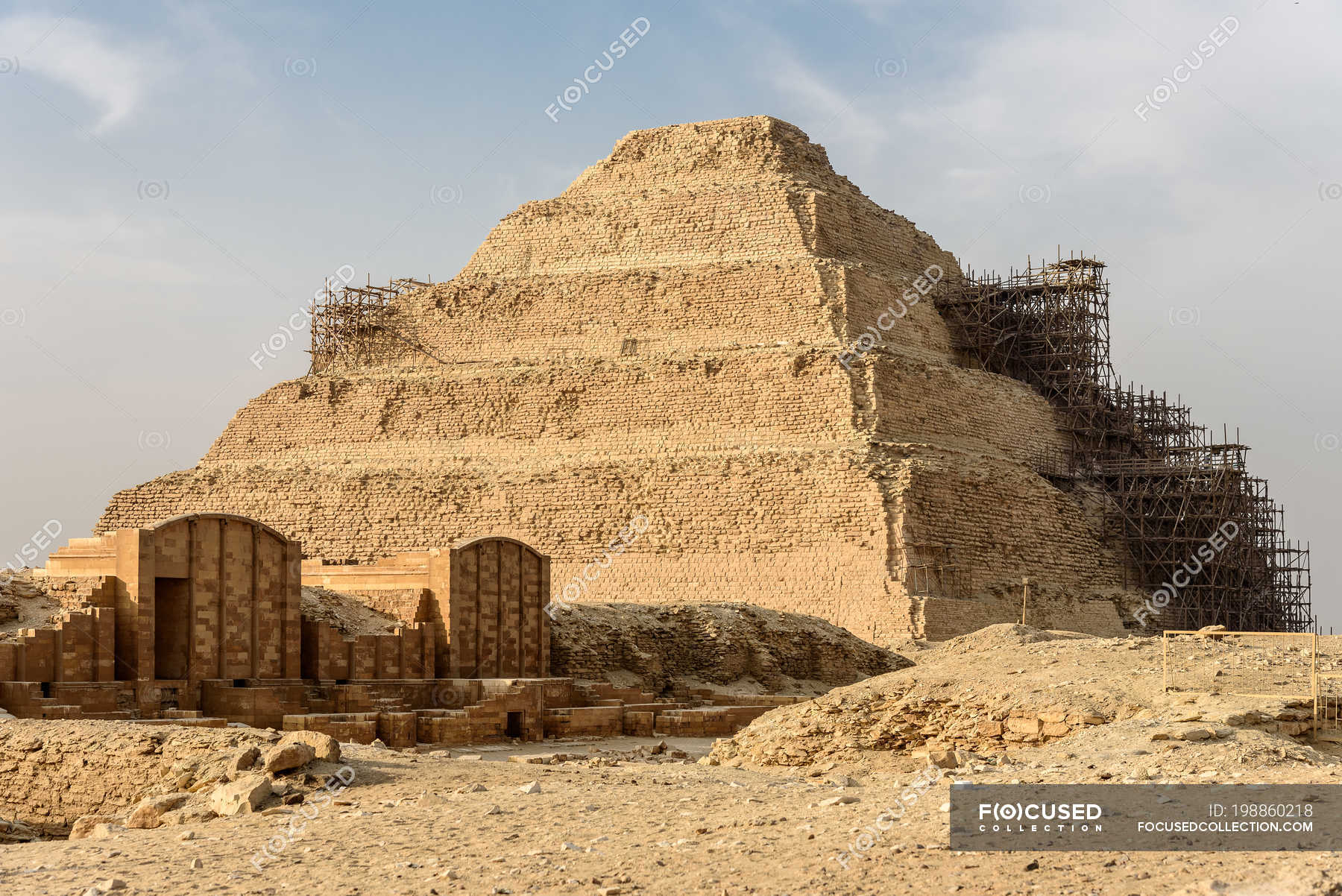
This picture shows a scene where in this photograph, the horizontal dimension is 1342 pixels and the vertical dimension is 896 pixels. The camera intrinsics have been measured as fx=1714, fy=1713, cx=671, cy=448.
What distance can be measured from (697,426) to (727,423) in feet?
2.82

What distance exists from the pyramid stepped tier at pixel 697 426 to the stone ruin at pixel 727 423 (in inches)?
3.4

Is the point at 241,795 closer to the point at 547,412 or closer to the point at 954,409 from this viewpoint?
the point at 547,412

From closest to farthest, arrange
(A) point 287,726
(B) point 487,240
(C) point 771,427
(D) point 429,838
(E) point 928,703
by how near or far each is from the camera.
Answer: (D) point 429,838, (E) point 928,703, (A) point 287,726, (C) point 771,427, (B) point 487,240

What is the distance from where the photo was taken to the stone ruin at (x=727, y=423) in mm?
42375

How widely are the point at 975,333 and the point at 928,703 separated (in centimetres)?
3478

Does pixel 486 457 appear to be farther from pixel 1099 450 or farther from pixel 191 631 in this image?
pixel 191 631

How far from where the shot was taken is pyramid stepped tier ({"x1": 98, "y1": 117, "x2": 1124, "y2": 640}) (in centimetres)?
4212

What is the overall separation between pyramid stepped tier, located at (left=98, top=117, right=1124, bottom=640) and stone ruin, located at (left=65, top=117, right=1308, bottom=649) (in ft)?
0.28

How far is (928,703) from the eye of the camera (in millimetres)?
19906

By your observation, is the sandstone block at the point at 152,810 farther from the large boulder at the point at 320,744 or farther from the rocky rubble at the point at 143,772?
the large boulder at the point at 320,744

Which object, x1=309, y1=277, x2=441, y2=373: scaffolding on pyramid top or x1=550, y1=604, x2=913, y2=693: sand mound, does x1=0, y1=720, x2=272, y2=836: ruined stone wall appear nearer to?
x1=550, y1=604, x2=913, y2=693: sand mound

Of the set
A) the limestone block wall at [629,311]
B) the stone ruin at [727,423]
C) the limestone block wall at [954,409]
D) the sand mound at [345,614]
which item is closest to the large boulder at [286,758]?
the sand mound at [345,614]

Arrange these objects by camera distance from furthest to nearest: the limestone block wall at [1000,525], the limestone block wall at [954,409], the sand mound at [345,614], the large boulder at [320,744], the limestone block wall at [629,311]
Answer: the limestone block wall at [629,311], the limestone block wall at [954,409], the limestone block wall at [1000,525], the sand mound at [345,614], the large boulder at [320,744]

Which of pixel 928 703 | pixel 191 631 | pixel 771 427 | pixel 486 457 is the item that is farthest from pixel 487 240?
pixel 928 703
